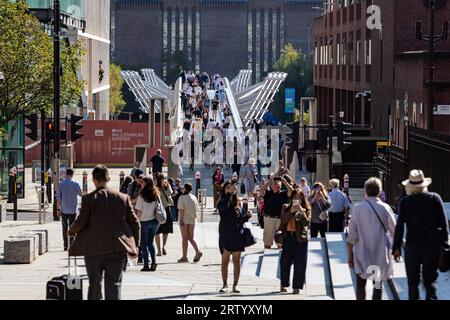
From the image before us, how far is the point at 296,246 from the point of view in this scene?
18.0 meters

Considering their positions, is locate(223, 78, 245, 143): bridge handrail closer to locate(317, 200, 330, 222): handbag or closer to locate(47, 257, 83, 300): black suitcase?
locate(317, 200, 330, 222): handbag

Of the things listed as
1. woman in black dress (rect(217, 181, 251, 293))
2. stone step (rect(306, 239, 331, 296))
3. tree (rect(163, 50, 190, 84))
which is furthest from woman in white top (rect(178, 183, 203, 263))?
tree (rect(163, 50, 190, 84))

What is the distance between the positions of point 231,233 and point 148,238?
3.01 m

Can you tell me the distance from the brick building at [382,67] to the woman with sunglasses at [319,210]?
24.3m

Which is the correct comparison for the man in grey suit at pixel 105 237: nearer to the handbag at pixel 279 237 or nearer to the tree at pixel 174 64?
the handbag at pixel 279 237

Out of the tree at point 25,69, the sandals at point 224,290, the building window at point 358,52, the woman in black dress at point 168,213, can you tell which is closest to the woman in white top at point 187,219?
the woman in black dress at point 168,213

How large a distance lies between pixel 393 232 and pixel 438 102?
37.3 metres

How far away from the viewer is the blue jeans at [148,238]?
20.8 meters

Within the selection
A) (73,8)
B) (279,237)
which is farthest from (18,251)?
(73,8)

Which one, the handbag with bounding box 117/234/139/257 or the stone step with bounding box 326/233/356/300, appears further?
the stone step with bounding box 326/233/356/300

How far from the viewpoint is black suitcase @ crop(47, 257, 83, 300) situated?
547 inches

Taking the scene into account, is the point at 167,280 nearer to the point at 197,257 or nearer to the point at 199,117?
the point at 197,257
